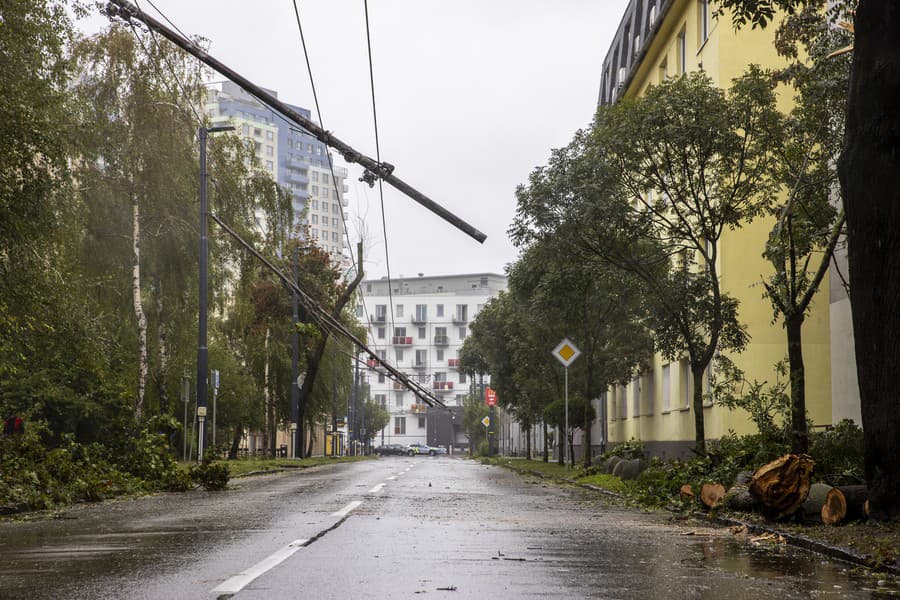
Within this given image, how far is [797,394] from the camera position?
1667cm

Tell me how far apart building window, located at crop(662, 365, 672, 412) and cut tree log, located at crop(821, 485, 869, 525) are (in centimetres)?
2625

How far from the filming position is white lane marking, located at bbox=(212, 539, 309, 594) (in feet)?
22.8

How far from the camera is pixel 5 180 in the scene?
1845 centimetres

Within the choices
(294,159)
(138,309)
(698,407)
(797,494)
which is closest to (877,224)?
(797,494)

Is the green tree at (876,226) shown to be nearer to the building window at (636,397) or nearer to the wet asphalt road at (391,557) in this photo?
the wet asphalt road at (391,557)

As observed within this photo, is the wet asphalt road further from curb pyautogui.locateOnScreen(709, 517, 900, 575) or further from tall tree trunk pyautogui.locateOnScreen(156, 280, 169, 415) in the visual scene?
Answer: tall tree trunk pyautogui.locateOnScreen(156, 280, 169, 415)

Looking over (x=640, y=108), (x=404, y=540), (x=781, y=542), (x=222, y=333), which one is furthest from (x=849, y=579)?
(x=222, y=333)

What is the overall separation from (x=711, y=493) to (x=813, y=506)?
2.57 m

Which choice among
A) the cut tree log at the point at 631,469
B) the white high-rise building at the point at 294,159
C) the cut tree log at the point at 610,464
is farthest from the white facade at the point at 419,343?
the cut tree log at the point at 631,469

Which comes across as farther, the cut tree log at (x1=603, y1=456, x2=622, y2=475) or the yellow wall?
the yellow wall

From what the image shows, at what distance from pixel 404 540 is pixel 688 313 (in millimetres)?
13452

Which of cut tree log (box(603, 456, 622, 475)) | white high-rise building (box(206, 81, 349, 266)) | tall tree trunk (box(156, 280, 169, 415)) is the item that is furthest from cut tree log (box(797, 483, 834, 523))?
white high-rise building (box(206, 81, 349, 266))

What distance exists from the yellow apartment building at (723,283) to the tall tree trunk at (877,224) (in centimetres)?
1274

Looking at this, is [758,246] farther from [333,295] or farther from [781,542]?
[333,295]
